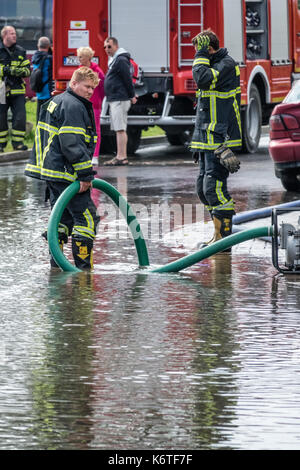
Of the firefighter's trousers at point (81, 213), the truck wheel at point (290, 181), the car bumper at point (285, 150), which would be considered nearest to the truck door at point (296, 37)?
the truck wheel at point (290, 181)

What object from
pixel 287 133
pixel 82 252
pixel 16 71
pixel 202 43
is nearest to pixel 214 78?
pixel 202 43

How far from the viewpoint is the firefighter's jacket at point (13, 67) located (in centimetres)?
2000

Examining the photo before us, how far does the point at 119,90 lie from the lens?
1845cm

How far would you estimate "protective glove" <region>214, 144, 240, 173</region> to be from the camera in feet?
33.4

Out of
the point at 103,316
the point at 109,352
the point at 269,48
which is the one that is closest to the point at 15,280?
the point at 103,316

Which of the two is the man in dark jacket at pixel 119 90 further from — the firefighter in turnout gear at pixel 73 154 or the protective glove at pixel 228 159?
the firefighter in turnout gear at pixel 73 154

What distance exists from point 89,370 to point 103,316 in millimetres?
1276

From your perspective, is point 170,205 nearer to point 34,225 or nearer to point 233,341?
point 34,225

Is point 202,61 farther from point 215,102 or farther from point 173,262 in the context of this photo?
point 173,262

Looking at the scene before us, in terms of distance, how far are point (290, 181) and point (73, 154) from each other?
6117 millimetres

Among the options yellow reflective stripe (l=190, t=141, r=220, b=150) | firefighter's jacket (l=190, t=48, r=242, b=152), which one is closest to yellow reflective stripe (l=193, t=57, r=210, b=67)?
firefighter's jacket (l=190, t=48, r=242, b=152)

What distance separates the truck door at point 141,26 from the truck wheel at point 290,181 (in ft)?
19.3

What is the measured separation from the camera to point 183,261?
904 centimetres
